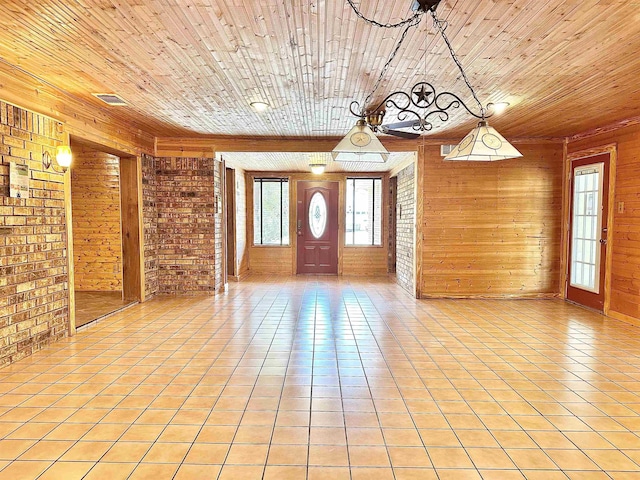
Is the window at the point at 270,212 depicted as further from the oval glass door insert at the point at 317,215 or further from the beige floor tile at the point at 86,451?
the beige floor tile at the point at 86,451

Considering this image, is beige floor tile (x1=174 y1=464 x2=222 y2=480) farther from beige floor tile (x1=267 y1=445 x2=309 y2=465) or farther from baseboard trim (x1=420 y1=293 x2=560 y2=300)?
baseboard trim (x1=420 y1=293 x2=560 y2=300)

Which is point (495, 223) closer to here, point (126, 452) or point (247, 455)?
point (247, 455)

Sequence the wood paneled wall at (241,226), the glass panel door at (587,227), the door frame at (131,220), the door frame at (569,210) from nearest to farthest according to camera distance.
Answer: the door frame at (569,210) < the glass panel door at (587,227) < the door frame at (131,220) < the wood paneled wall at (241,226)

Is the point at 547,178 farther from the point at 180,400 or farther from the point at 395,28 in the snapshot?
the point at 180,400

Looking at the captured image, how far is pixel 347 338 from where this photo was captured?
4.39m

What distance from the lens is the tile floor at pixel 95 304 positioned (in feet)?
16.8

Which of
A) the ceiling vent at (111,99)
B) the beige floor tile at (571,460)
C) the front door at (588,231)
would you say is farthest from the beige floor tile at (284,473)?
the front door at (588,231)

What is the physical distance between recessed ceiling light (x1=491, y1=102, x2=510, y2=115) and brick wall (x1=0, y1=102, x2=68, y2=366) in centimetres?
459

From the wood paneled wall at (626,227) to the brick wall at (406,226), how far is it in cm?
273

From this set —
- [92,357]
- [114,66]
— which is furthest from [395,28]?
[92,357]

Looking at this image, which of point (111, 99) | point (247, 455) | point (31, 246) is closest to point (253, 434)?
point (247, 455)

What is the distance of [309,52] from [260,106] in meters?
1.55

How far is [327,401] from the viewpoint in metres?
2.90

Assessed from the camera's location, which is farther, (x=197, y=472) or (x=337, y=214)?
(x=337, y=214)
